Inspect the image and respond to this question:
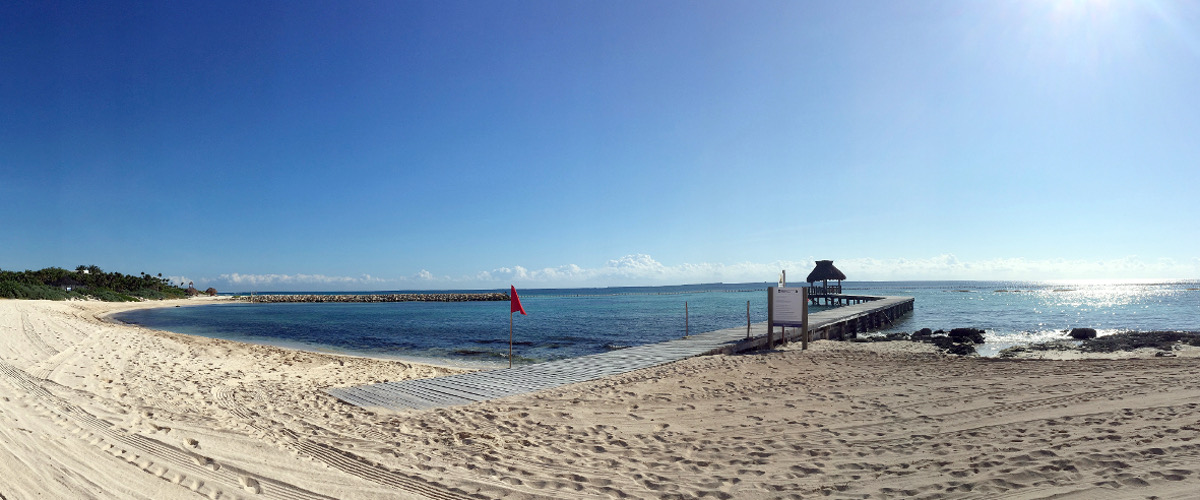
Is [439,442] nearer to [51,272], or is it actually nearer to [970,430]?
[970,430]

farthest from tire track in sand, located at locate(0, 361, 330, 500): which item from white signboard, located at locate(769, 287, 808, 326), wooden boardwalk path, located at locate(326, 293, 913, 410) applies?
white signboard, located at locate(769, 287, 808, 326)

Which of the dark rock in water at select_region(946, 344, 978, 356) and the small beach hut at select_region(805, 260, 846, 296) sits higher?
the small beach hut at select_region(805, 260, 846, 296)

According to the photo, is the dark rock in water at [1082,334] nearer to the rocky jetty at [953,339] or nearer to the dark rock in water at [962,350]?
the rocky jetty at [953,339]

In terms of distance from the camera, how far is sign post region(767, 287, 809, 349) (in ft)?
43.3

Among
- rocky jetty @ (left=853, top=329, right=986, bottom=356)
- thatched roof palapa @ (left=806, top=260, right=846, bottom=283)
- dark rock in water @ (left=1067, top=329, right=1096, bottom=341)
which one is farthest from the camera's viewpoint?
thatched roof palapa @ (left=806, top=260, right=846, bottom=283)

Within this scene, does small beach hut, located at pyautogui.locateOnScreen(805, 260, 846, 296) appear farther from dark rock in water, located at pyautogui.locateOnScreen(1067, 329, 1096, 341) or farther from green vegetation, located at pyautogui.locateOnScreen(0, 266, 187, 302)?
green vegetation, located at pyautogui.locateOnScreen(0, 266, 187, 302)

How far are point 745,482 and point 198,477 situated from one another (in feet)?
15.0

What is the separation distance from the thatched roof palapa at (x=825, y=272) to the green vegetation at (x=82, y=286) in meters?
65.8

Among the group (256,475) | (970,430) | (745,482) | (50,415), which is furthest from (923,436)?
(50,415)

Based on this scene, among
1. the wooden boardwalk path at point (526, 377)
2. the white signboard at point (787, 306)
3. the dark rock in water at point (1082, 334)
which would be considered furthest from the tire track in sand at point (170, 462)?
the dark rock in water at point (1082, 334)

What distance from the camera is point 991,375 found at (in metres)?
8.73

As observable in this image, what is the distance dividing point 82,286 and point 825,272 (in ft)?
272

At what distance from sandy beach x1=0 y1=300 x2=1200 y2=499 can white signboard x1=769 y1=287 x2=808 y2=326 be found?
12.6 feet

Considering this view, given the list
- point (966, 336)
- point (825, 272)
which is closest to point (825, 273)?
point (825, 272)
